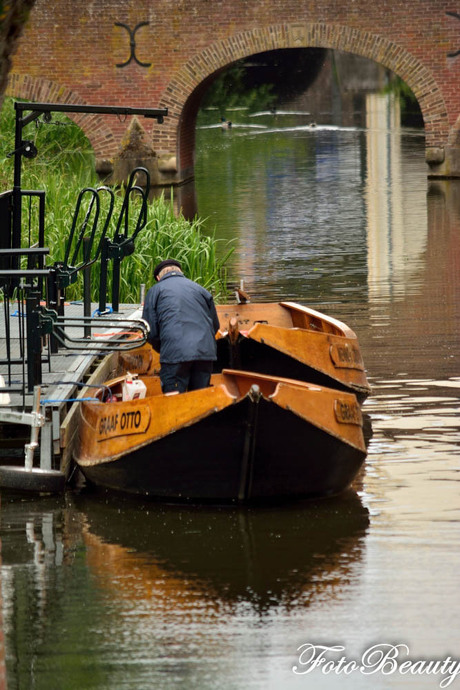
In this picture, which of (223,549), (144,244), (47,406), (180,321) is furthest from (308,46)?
(223,549)

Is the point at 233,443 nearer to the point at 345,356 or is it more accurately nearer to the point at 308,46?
the point at 345,356

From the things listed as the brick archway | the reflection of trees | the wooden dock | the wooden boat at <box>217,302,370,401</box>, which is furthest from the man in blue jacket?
the reflection of trees

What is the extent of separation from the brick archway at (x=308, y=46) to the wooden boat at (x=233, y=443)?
20.7 m

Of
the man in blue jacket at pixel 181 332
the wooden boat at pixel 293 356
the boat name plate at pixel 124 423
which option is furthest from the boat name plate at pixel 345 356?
the boat name plate at pixel 124 423

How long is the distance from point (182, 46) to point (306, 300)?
1436 cm

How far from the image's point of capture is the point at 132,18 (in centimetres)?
2816

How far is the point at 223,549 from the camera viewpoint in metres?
7.18

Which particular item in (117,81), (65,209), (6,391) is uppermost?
(117,81)

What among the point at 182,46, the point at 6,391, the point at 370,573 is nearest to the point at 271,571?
the point at 370,573

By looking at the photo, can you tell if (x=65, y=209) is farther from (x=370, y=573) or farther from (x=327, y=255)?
(x=370, y=573)

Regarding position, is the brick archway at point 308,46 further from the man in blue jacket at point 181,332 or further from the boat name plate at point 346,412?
the boat name plate at point 346,412

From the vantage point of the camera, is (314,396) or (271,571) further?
(314,396)

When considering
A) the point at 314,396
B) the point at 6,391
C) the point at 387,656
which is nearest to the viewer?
the point at 387,656

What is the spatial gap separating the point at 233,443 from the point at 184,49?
71.3 feet
